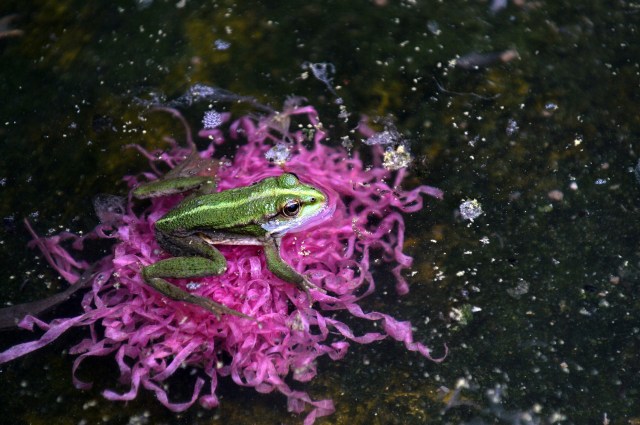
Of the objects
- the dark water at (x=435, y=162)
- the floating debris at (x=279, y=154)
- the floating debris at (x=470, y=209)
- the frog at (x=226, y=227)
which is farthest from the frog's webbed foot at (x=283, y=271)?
the floating debris at (x=470, y=209)

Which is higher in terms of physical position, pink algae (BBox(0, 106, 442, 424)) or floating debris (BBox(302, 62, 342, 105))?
floating debris (BBox(302, 62, 342, 105))

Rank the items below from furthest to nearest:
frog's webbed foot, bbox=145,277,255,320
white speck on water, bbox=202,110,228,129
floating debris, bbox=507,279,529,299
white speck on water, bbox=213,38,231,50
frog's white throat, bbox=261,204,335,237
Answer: white speck on water, bbox=213,38,231,50, white speck on water, bbox=202,110,228,129, floating debris, bbox=507,279,529,299, frog's white throat, bbox=261,204,335,237, frog's webbed foot, bbox=145,277,255,320

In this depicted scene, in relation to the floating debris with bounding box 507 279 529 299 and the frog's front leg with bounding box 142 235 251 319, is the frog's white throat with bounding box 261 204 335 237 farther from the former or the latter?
the floating debris with bounding box 507 279 529 299

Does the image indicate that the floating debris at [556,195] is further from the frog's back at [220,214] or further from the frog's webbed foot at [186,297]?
the frog's webbed foot at [186,297]

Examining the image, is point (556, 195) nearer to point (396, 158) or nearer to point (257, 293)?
point (396, 158)

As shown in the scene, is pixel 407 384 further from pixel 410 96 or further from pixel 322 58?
pixel 322 58

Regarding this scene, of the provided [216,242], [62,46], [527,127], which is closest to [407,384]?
[216,242]

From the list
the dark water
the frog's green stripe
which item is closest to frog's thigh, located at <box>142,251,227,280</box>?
the frog's green stripe

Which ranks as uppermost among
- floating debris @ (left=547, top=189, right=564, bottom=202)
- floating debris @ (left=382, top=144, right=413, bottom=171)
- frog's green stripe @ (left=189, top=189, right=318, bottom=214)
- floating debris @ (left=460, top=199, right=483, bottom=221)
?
frog's green stripe @ (left=189, top=189, right=318, bottom=214)
